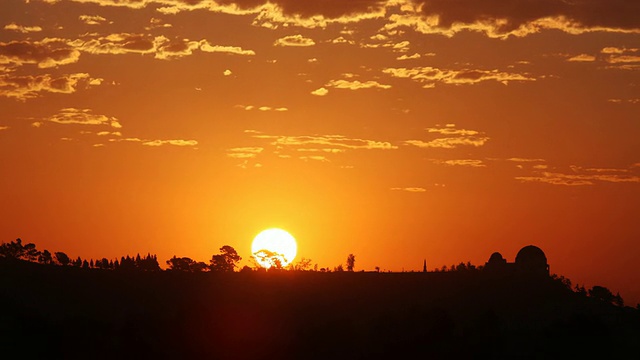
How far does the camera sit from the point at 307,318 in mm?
159125

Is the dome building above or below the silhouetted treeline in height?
above

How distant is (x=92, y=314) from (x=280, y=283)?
4175 centimetres

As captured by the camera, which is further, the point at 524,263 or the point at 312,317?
the point at 524,263

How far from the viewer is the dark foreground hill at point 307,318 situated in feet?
431

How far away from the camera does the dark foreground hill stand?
13138 centimetres

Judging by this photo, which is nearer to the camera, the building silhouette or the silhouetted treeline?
the silhouetted treeline

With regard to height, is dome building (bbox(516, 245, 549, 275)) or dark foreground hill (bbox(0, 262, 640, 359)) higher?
dome building (bbox(516, 245, 549, 275))

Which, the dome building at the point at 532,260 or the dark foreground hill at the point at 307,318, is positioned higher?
the dome building at the point at 532,260

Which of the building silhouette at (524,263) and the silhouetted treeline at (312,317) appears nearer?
the silhouetted treeline at (312,317)

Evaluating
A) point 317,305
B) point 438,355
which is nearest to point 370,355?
point 438,355

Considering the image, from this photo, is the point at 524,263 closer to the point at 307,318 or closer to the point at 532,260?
the point at 532,260

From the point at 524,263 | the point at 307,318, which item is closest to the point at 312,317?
the point at 307,318

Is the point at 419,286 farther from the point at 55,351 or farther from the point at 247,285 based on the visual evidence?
the point at 55,351

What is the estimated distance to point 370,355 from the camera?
129125 mm
